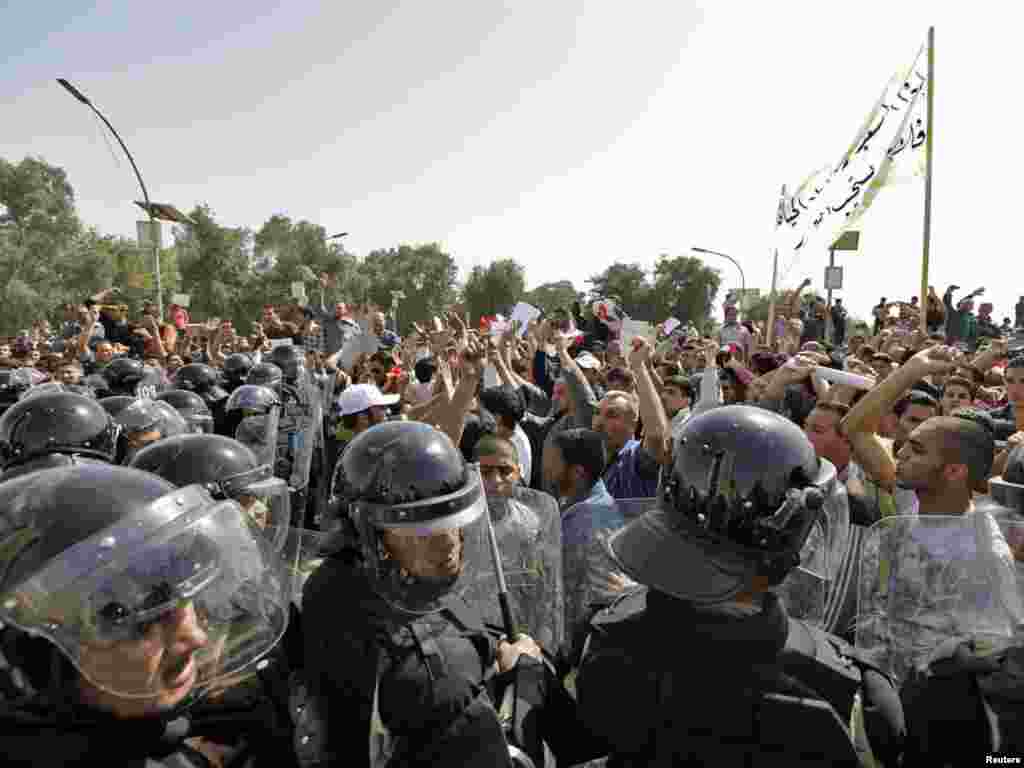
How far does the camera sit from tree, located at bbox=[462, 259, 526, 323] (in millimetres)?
85438

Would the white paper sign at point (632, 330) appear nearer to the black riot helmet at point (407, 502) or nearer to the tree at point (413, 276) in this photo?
the black riot helmet at point (407, 502)

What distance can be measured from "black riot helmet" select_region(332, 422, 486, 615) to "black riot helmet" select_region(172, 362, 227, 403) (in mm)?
6628

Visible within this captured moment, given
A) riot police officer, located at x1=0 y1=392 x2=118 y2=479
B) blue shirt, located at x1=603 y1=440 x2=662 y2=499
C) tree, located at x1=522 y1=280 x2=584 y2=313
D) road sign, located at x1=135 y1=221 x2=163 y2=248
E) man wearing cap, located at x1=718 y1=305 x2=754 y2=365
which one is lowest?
tree, located at x1=522 y1=280 x2=584 y2=313

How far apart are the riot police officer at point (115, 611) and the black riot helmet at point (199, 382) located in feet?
24.2

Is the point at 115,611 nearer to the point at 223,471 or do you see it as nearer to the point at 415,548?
the point at 415,548

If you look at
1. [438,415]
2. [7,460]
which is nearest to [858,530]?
[438,415]

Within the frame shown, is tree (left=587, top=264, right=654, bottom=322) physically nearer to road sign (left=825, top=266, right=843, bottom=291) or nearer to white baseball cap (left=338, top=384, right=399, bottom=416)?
road sign (left=825, top=266, right=843, bottom=291)

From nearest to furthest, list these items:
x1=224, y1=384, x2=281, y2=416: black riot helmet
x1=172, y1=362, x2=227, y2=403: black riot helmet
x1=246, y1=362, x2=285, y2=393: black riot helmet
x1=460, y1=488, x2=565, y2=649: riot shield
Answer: x1=460, y1=488, x2=565, y2=649: riot shield
x1=224, y1=384, x2=281, y2=416: black riot helmet
x1=246, y1=362, x2=285, y2=393: black riot helmet
x1=172, y1=362, x2=227, y2=403: black riot helmet

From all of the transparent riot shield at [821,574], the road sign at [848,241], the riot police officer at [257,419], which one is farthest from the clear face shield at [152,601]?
the road sign at [848,241]

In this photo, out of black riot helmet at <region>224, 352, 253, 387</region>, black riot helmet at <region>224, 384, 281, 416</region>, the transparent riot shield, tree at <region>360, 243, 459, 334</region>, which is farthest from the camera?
tree at <region>360, 243, 459, 334</region>

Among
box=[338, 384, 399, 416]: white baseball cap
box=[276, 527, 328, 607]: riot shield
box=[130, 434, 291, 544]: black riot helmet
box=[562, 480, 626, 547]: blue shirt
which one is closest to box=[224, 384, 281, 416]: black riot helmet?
box=[338, 384, 399, 416]: white baseball cap

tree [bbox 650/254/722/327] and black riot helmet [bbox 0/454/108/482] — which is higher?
black riot helmet [bbox 0/454/108/482]

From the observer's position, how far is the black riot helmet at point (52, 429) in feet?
12.4

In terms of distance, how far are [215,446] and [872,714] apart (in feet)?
7.95
